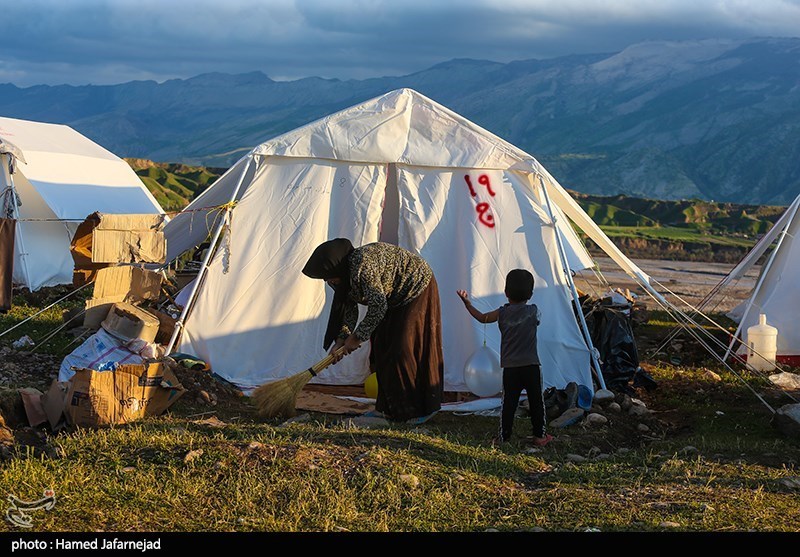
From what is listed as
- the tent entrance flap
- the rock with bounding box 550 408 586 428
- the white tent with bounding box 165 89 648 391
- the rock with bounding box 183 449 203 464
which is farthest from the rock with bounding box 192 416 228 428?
the tent entrance flap

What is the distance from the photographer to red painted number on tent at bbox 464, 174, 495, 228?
26.4ft

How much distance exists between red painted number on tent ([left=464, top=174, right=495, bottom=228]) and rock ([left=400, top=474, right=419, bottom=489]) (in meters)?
3.60

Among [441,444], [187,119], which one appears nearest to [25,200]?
[441,444]

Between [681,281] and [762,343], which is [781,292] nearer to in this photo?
[762,343]

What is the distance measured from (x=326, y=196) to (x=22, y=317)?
4.03 metres

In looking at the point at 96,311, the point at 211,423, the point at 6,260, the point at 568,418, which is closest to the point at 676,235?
the point at 6,260

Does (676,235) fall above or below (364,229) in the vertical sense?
below

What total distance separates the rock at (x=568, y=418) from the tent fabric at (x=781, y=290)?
3.08 metres

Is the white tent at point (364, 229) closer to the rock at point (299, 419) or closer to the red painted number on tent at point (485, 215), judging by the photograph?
the red painted number on tent at point (485, 215)

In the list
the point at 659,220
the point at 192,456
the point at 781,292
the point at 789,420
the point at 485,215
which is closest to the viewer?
the point at 192,456

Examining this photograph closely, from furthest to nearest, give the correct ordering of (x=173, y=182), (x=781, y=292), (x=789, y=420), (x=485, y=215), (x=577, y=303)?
(x=173, y=182)
(x=781, y=292)
(x=485, y=215)
(x=577, y=303)
(x=789, y=420)

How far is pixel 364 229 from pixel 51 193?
6.76 metres

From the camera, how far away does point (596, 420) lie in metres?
6.89

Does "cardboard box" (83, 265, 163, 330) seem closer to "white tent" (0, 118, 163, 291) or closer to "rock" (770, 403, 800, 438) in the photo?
"white tent" (0, 118, 163, 291)
